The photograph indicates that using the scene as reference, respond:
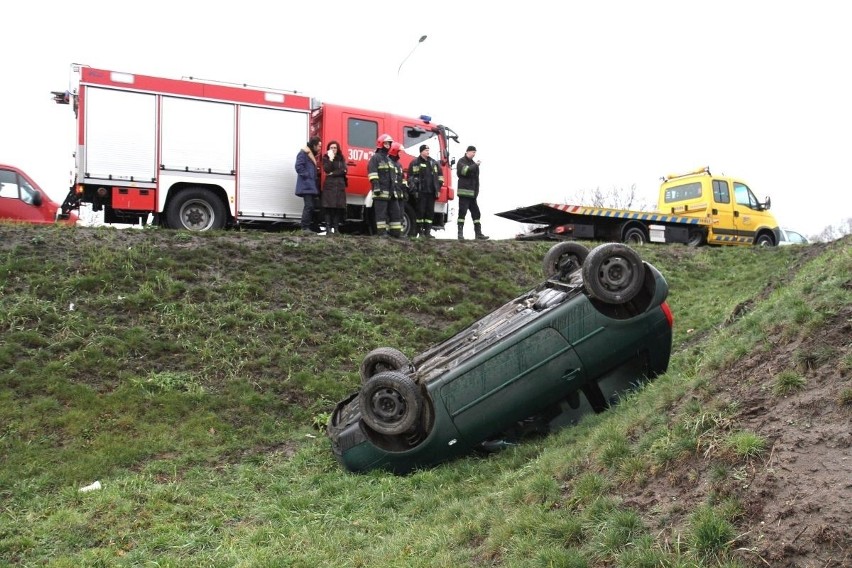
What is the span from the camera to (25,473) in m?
6.10

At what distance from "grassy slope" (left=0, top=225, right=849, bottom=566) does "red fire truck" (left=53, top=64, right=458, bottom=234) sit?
187 centimetres

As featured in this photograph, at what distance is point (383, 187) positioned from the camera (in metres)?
12.4

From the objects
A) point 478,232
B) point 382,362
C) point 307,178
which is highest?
point 307,178

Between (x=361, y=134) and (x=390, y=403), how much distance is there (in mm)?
9215

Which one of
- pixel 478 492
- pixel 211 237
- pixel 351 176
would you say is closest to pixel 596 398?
pixel 478 492

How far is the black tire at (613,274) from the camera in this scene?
5.62m

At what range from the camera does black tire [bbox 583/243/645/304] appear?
562cm

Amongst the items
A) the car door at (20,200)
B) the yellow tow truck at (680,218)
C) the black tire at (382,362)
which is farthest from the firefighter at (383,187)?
the car door at (20,200)

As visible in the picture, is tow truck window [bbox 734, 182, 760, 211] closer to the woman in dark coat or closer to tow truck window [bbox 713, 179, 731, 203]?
tow truck window [bbox 713, 179, 731, 203]

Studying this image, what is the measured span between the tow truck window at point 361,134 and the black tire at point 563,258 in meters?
7.51

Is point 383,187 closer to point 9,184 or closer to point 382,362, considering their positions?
point 382,362

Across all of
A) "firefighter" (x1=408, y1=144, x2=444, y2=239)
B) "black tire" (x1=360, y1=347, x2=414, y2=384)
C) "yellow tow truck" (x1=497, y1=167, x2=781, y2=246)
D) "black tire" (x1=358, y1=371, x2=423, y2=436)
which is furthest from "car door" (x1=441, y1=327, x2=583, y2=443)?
"yellow tow truck" (x1=497, y1=167, x2=781, y2=246)

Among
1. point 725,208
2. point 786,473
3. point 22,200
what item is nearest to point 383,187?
point 22,200

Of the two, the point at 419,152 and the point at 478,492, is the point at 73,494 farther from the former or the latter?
the point at 419,152
